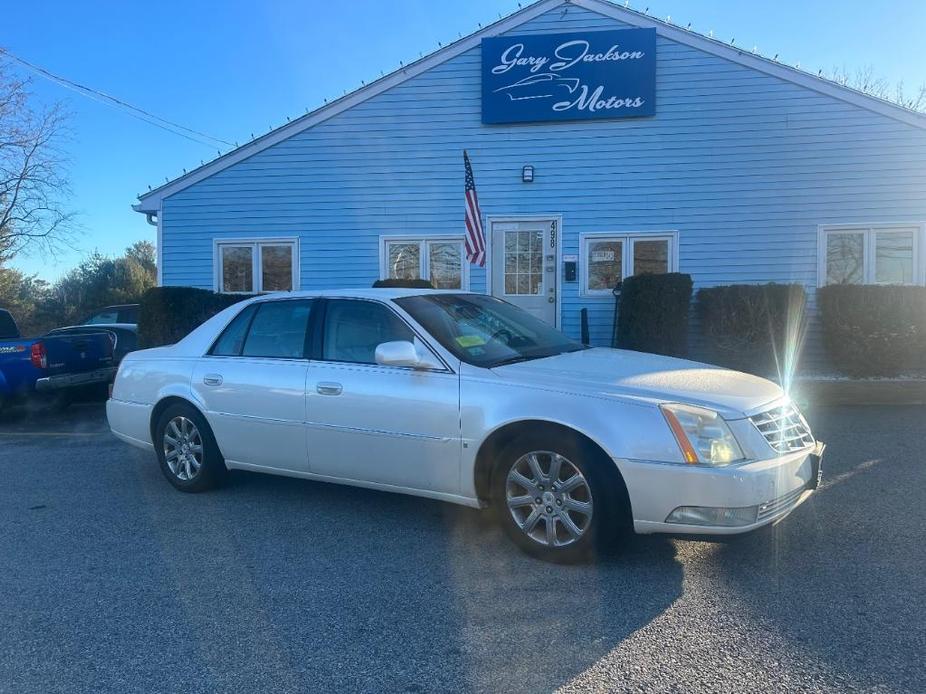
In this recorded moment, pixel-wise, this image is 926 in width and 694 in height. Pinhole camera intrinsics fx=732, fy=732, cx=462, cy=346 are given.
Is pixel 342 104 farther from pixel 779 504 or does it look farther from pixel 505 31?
pixel 779 504

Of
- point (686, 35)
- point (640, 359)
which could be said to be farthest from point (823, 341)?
point (640, 359)

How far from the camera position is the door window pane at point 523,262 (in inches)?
464

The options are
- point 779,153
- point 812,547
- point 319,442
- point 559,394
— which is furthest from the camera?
point 779,153

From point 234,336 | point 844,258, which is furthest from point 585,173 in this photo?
point 234,336

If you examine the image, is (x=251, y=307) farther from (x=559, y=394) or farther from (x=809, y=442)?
(x=809, y=442)

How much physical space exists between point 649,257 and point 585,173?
1.67 m

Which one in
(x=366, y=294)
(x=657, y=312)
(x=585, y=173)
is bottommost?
(x=657, y=312)

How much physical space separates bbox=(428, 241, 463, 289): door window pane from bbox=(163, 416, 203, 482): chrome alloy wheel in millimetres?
6993

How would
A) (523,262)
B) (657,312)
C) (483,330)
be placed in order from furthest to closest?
(523,262) < (657,312) < (483,330)

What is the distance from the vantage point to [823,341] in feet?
35.7

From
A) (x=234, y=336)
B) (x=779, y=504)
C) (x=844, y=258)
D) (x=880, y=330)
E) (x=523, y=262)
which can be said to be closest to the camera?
(x=779, y=504)

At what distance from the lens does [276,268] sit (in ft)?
41.2

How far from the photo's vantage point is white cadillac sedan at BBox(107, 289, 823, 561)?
11.6ft

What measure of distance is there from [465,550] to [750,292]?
7.69 m
